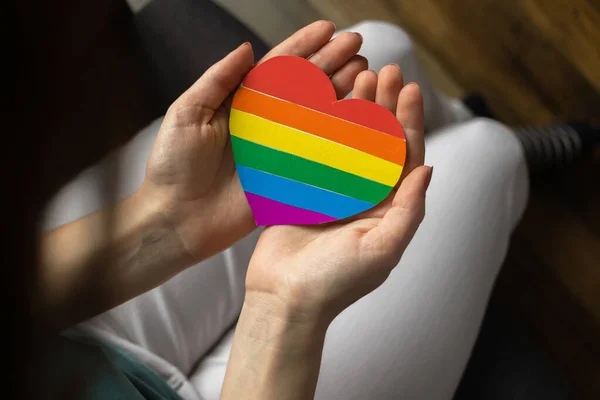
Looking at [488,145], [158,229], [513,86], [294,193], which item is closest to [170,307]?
[158,229]

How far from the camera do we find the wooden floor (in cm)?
92

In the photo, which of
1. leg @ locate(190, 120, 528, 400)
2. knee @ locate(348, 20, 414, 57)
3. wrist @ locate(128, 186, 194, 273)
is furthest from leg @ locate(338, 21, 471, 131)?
wrist @ locate(128, 186, 194, 273)

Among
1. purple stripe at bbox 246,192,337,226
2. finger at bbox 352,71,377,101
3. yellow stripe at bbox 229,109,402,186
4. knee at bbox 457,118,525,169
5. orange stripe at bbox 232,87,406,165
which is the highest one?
finger at bbox 352,71,377,101

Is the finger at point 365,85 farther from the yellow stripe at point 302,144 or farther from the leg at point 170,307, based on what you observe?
the leg at point 170,307

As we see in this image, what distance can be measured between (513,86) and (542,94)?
0.20ft

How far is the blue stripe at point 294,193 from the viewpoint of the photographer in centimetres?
52

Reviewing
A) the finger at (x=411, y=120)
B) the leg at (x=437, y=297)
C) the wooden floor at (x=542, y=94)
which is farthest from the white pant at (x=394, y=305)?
the wooden floor at (x=542, y=94)

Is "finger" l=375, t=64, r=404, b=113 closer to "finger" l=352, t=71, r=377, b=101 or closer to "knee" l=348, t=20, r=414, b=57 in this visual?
"finger" l=352, t=71, r=377, b=101

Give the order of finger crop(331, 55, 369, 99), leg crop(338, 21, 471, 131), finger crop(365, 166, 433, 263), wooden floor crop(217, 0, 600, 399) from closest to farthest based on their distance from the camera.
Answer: finger crop(365, 166, 433, 263) < finger crop(331, 55, 369, 99) < leg crop(338, 21, 471, 131) < wooden floor crop(217, 0, 600, 399)

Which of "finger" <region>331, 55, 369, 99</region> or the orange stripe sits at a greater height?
"finger" <region>331, 55, 369, 99</region>

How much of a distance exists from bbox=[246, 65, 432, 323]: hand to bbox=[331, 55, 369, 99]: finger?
22 millimetres

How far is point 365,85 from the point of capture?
20.8 inches

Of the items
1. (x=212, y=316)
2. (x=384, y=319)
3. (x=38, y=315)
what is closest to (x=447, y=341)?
(x=384, y=319)

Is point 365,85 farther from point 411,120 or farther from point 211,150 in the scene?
point 211,150
